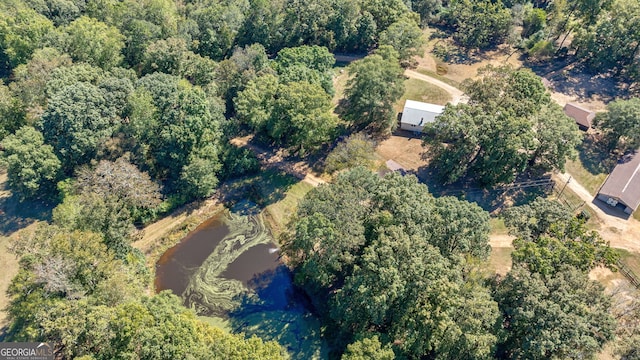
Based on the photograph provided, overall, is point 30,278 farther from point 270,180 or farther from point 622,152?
point 622,152

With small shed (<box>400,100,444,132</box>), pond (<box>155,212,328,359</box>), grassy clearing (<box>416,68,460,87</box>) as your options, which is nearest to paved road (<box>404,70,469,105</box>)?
grassy clearing (<box>416,68,460,87</box>)

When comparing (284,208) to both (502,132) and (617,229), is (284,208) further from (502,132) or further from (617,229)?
(617,229)

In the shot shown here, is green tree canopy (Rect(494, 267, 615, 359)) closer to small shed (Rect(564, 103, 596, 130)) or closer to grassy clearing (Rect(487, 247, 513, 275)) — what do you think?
grassy clearing (Rect(487, 247, 513, 275))

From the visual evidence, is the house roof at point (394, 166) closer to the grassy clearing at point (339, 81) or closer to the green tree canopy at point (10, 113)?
the grassy clearing at point (339, 81)

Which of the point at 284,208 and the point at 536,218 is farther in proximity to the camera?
the point at 284,208

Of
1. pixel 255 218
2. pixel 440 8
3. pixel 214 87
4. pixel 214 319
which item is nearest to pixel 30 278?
pixel 214 319

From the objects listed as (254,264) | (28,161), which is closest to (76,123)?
(28,161)
